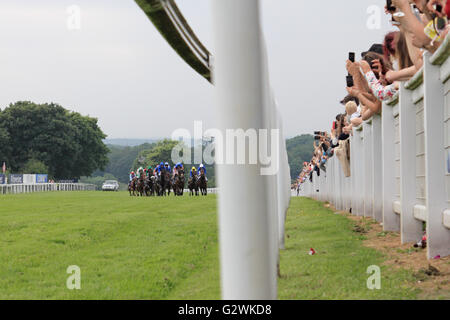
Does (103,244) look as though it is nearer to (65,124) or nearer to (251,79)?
(251,79)

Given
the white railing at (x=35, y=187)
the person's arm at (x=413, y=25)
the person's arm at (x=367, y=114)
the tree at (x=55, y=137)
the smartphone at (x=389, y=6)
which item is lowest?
the white railing at (x=35, y=187)

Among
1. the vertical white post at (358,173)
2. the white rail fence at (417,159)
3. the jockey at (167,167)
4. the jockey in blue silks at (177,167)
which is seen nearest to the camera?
the white rail fence at (417,159)

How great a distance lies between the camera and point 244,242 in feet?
9.53

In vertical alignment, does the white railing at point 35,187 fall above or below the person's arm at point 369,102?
below

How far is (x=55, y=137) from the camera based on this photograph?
153 ft

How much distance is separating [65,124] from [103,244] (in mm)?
39128

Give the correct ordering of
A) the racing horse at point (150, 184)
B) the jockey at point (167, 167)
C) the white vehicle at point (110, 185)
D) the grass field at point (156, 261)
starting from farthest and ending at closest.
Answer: the white vehicle at point (110, 185), the jockey at point (167, 167), the racing horse at point (150, 184), the grass field at point (156, 261)

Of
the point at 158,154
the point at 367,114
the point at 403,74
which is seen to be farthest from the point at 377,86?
the point at 158,154

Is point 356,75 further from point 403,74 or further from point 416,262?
point 416,262

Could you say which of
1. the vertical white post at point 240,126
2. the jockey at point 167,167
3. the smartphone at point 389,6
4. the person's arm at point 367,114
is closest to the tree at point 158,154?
the jockey at point 167,167

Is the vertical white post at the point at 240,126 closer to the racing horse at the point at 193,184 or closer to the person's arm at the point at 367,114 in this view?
the person's arm at the point at 367,114

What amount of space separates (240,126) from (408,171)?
19.8 ft

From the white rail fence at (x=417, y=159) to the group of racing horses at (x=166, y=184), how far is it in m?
23.1

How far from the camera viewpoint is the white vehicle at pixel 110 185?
7231 cm
